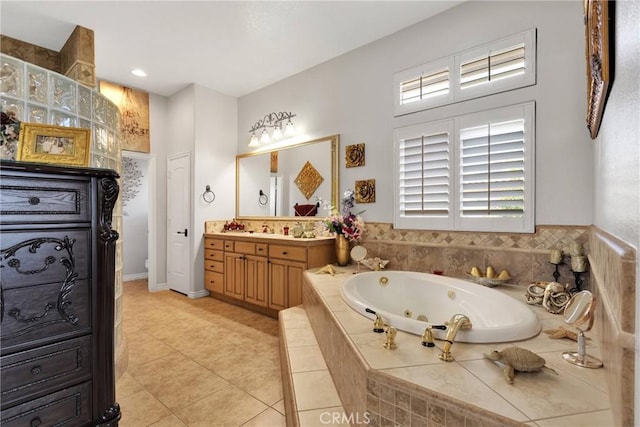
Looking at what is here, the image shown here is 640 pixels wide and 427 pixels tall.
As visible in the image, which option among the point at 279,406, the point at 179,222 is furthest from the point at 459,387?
the point at 179,222

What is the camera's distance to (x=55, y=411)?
3.54 ft

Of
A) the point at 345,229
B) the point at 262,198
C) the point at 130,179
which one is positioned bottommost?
the point at 345,229

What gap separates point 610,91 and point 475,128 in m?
1.43

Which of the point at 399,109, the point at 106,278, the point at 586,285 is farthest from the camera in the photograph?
the point at 399,109

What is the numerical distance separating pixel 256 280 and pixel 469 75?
9.83 feet

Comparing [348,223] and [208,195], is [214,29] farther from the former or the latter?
[348,223]

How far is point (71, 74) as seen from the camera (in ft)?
9.27

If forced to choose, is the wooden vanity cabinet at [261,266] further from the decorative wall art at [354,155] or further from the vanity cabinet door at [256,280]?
the decorative wall art at [354,155]

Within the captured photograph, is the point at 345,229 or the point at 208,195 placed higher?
the point at 208,195

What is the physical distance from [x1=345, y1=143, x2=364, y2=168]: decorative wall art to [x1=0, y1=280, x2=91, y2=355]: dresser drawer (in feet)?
8.28

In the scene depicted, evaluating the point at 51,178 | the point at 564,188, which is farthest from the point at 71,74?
the point at 564,188

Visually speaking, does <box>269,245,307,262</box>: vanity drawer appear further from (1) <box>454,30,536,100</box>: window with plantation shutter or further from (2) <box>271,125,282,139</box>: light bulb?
(1) <box>454,30,536,100</box>: window with plantation shutter

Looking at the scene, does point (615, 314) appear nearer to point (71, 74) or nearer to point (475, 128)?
point (475, 128)

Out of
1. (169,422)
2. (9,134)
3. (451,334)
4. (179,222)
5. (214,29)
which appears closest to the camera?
(451,334)
